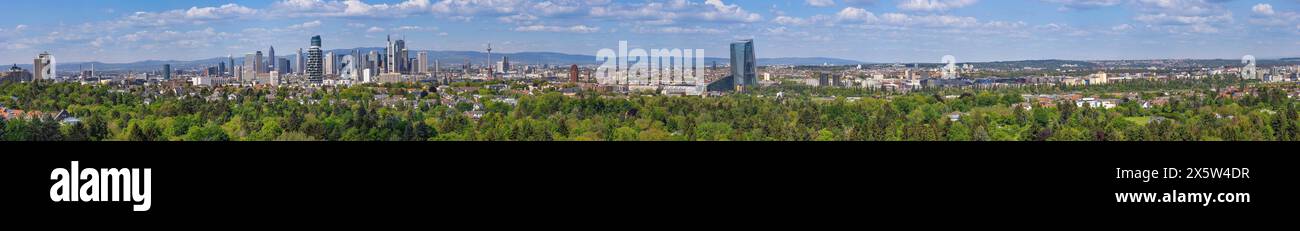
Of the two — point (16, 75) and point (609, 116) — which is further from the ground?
point (16, 75)

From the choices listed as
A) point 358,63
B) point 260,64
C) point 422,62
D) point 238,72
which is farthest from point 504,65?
point 238,72

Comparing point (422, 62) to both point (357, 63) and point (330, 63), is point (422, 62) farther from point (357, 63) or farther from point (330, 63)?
point (330, 63)

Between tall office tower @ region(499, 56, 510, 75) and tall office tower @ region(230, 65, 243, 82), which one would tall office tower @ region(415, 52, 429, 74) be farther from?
tall office tower @ region(230, 65, 243, 82)

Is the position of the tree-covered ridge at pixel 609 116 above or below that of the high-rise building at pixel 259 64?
below

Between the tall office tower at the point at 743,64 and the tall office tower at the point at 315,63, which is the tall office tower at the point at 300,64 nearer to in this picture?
the tall office tower at the point at 315,63

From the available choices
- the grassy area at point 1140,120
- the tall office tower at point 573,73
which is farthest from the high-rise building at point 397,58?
the grassy area at point 1140,120
